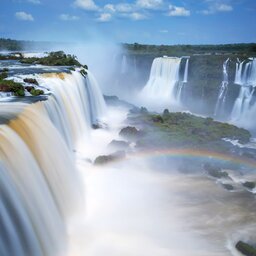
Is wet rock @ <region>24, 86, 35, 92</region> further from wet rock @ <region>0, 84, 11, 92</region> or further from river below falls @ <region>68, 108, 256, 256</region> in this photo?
river below falls @ <region>68, 108, 256, 256</region>

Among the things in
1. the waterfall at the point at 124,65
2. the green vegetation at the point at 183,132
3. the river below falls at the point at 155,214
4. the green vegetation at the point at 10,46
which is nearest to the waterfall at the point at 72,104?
the river below falls at the point at 155,214

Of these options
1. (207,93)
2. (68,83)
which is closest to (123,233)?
(68,83)

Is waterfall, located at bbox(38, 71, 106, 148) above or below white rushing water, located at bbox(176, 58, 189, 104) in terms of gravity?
above

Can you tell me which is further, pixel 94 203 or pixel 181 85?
pixel 181 85

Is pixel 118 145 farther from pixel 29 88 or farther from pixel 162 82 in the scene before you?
pixel 162 82

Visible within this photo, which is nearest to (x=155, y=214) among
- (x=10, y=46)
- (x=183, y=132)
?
(x=183, y=132)

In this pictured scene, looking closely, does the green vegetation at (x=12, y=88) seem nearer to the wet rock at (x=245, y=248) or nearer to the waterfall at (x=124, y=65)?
the wet rock at (x=245, y=248)

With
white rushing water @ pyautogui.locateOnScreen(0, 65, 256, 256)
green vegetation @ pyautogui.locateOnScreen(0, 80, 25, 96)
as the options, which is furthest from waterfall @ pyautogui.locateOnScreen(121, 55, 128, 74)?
green vegetation @ pyautogui.locateOnScreen(0, 80, 25, 96)
